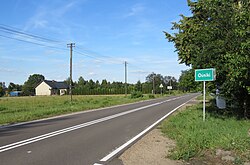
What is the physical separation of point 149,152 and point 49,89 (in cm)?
11640

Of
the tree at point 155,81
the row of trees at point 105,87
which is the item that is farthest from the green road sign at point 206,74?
the tree at point 155,81

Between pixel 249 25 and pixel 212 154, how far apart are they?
235 inches

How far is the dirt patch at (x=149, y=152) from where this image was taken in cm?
634

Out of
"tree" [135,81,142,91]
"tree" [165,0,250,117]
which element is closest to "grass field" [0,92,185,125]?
"tree" [165,0,250,117]

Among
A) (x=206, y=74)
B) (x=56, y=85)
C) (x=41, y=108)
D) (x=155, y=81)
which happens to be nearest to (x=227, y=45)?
(x=206, y=74)

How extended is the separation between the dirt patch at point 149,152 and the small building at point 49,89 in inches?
4424

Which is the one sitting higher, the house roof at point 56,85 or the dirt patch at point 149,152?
the house roof at point 56,85

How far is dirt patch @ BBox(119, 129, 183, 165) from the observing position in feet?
20.8

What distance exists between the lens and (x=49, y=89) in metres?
118

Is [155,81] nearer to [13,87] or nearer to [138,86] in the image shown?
[138,86]

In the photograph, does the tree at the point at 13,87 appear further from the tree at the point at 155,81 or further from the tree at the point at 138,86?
the tree at the point at 155,81

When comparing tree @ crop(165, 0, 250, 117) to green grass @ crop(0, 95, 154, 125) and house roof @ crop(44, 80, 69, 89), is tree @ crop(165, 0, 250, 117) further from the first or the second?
house roof @ crop(44, 80, 69, 89)

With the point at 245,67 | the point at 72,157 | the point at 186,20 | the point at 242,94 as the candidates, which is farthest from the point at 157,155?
the point at 186,20

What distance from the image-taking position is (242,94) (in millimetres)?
13734
